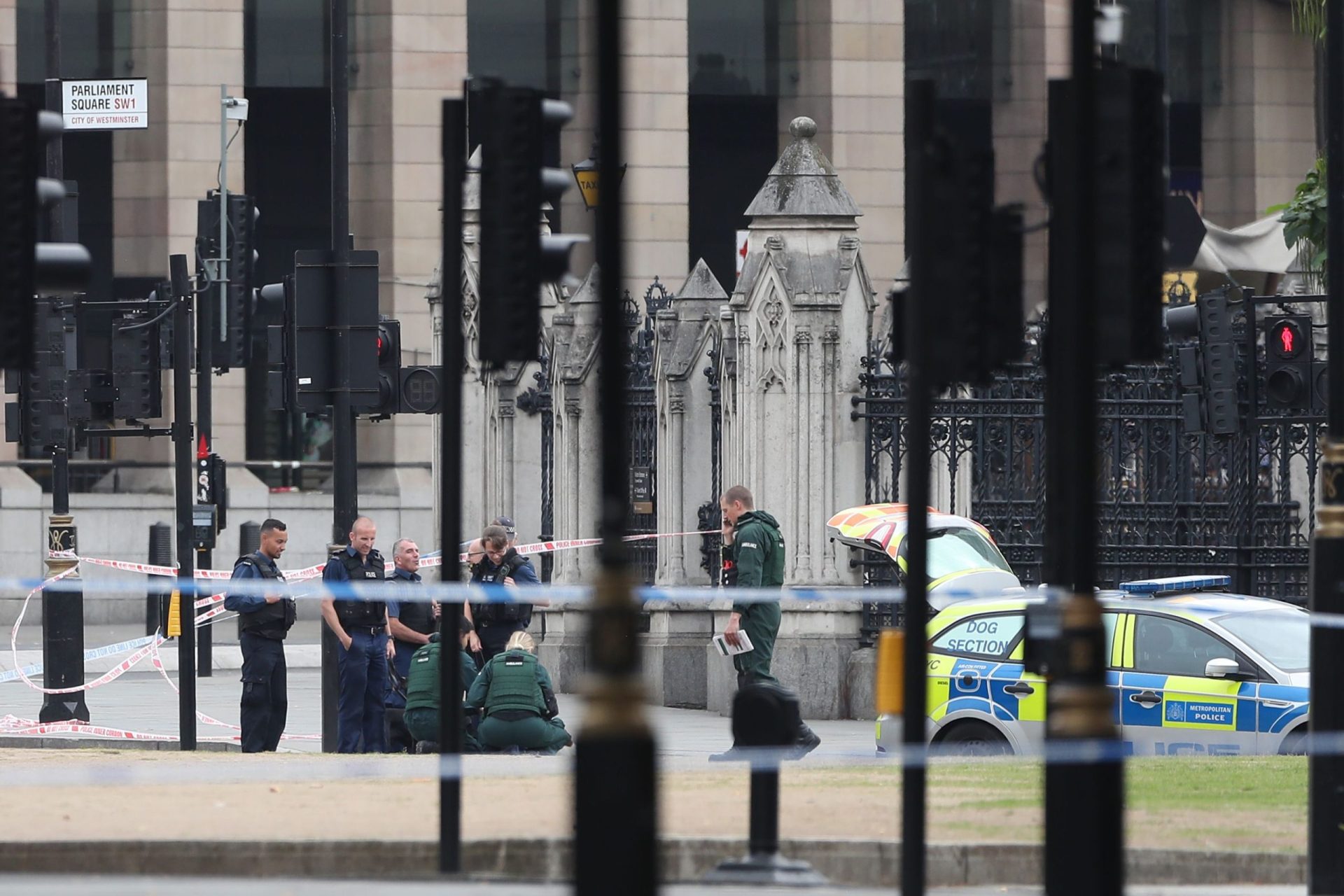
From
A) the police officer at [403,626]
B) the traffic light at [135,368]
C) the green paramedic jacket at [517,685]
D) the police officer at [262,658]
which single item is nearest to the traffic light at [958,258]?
the green paramedic jacket at [517,685]

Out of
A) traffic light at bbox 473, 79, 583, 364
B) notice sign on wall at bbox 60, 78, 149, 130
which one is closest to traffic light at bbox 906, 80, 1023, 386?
traffic light at bbox 473, 79, 583, 364

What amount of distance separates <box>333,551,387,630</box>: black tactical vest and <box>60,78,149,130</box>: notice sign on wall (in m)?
6.83

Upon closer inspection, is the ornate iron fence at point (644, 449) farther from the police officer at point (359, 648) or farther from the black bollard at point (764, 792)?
the black bollard at point (764, 792)

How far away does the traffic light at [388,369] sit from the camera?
1802cm

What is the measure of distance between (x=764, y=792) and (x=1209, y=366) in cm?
1058

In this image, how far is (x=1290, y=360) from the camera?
17641 mm

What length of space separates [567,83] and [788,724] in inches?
1336

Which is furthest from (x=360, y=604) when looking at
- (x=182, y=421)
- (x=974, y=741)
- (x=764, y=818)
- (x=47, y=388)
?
(x=764, y=818)

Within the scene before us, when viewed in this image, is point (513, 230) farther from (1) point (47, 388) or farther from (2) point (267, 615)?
(1) point (47, 388)

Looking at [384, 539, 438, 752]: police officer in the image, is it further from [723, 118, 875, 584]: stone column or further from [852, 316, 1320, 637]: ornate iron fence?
[852, 316, 1320, 637]: ornate iron fence

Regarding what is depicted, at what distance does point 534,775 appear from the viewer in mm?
11625

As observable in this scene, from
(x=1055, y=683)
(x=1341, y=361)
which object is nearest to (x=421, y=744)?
(x=1341, y=361)

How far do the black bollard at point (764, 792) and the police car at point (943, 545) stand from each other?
918 cm

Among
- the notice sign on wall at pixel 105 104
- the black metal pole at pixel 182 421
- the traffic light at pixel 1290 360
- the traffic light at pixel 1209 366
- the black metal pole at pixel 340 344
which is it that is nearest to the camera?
the black metal pole at pixel 340 344
